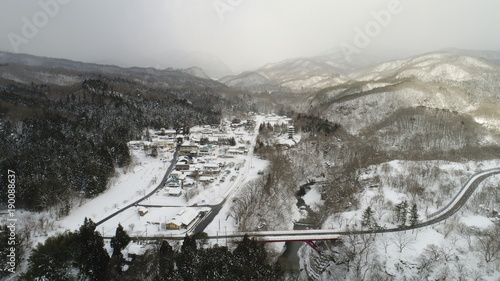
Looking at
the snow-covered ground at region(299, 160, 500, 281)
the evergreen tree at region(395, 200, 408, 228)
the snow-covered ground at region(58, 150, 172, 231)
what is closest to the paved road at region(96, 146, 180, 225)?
the snow-covered ground at region(58, 150, 172, 231)

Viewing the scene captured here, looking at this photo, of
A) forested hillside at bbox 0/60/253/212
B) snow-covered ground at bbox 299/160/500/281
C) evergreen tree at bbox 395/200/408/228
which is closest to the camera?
snow-covered ground at bbox 299/160/500/281

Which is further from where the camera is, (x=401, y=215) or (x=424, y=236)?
(x=401, y=215)

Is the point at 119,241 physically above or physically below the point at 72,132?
below

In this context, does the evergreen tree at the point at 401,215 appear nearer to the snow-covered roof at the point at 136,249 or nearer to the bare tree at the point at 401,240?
the bare tree at the point at 401,240

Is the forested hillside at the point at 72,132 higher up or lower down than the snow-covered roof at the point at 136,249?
higher up

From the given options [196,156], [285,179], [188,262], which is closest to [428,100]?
[285,179]

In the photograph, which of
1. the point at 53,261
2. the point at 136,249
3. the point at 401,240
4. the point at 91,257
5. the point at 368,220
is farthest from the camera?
the point at 368,220

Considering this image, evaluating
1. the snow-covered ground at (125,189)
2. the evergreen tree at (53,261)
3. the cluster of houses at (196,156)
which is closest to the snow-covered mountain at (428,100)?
the cluster of houses at (196,156)

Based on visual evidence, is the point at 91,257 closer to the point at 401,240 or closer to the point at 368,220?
the point at 368,220

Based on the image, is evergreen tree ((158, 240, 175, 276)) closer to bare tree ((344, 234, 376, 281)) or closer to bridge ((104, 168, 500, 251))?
bridge ((104, 168, 500, 251))
